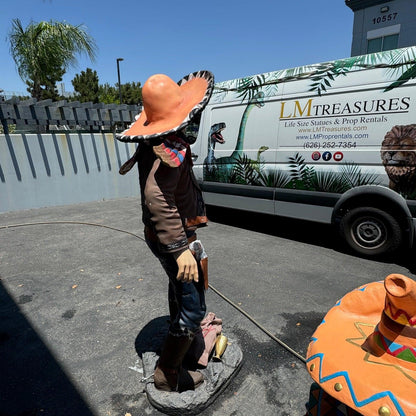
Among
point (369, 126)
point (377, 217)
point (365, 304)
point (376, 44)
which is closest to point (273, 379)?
point (365, 304)

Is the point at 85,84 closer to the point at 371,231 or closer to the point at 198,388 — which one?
the point at 371,231

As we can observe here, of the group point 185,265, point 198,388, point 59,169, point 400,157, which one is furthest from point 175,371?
point 59,169

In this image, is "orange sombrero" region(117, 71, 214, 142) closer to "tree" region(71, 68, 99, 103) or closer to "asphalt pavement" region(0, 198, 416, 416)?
"asphalt pavement" region(0, 198, 416, 416)

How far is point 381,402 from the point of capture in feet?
3.27

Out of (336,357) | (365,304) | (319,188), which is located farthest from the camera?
(319,188)

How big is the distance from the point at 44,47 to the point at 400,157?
41.7ft

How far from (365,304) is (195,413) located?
1294 millimetres

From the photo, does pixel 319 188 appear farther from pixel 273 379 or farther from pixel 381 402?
pixel 381 402

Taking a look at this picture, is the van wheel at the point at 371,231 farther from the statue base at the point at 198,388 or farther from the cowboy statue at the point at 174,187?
the cowboy statue at the point at 174,187

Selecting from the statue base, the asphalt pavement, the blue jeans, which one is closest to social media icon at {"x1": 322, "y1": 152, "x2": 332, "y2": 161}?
the asphalt pavement

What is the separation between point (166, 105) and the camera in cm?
164

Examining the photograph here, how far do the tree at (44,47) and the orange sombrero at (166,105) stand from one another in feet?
41.4

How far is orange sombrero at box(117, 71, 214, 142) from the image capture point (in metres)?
1.58

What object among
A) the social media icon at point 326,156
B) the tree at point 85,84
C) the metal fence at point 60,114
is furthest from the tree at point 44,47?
the tree at point 85,84
